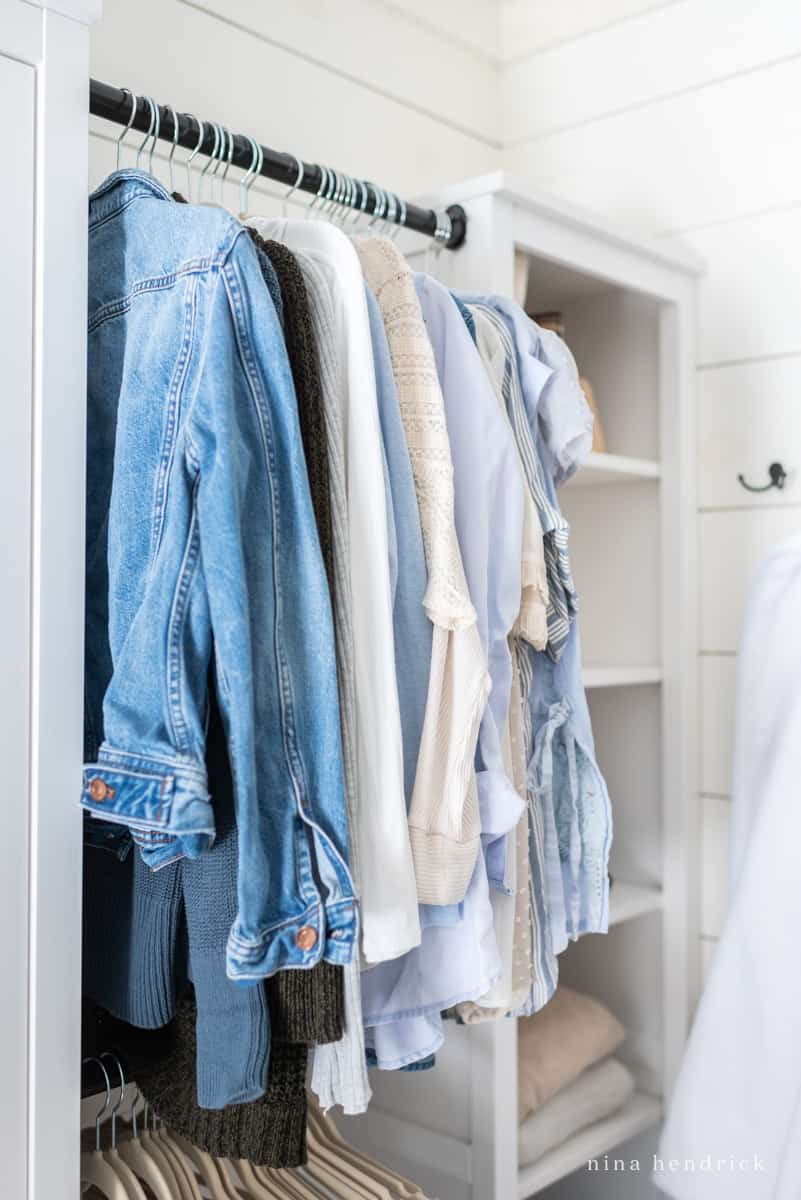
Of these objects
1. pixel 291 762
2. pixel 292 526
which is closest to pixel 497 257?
pixel 292 526

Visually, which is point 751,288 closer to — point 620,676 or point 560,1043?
point 620,676

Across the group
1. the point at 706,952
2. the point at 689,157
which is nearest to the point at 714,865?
the point at 706,952

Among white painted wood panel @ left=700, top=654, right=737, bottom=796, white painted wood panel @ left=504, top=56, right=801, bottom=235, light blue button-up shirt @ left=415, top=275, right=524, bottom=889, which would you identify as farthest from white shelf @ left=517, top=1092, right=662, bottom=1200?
white painted wood panel @ left=504, top=56, right=801, bottom=235

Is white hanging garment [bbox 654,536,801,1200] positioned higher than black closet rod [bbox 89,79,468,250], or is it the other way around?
black closet rod [bbox 89,79,468,250]

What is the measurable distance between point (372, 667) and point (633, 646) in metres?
1.00

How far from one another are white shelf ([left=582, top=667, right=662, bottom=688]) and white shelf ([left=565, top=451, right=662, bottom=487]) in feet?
0.97

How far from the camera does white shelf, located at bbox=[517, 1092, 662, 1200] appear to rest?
59.4 inches

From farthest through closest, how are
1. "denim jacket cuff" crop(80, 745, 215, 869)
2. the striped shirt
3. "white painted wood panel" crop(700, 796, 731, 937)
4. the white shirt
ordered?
"white painted wood panel" crop(700, 796, 731, 937), the striped shirt, the white shirt, "denim jacket cuff" crop(80, 745, 215, 869)

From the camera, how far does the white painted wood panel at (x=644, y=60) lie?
175 centimetres

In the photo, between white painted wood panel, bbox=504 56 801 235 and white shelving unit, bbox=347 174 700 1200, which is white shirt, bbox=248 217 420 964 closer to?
white shelving unit, bbox=347 174 700 1200

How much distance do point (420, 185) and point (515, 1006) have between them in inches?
53.2

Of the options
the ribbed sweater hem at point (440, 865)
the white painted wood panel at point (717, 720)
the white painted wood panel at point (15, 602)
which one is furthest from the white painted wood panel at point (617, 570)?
the white painted wood panel at point (15, 602)

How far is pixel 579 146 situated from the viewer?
198 cm

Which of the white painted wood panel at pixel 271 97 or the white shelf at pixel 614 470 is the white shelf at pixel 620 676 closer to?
the white shelf at pixel 614 470
